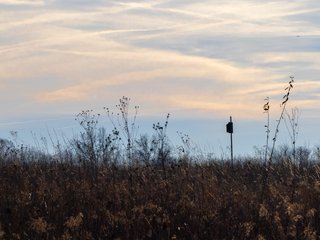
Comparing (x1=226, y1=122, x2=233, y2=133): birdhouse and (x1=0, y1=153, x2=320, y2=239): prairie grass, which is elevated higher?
(x1=226, y1=122, x2=233, y2=133): birdhouse

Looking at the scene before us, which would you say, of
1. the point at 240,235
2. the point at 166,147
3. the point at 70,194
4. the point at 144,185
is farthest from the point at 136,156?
the point at 240,235

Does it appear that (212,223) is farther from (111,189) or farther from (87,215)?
(111,189)

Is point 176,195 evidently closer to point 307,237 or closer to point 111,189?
point 111,189

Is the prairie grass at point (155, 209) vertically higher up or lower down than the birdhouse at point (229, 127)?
lower down

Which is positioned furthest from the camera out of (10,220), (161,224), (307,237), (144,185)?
(144,185)

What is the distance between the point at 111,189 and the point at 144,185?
0.83 m

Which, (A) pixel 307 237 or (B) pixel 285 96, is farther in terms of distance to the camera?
(B) pixel 285 96

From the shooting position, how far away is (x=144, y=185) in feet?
36.3

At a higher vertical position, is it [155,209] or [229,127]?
[229,127]

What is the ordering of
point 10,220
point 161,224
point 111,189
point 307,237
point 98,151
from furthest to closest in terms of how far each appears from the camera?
point 98,151, point 111,189, point 10,220, point 161,224, point 307,237

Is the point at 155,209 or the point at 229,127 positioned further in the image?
the point at 229,127

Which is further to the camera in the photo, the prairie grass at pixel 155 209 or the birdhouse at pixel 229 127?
the birdhouse at pixel 229 127

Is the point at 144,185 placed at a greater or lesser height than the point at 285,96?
lesser

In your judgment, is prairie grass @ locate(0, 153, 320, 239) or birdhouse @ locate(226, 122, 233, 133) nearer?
prairie grass @ locate(0, 153, 320, 239)
